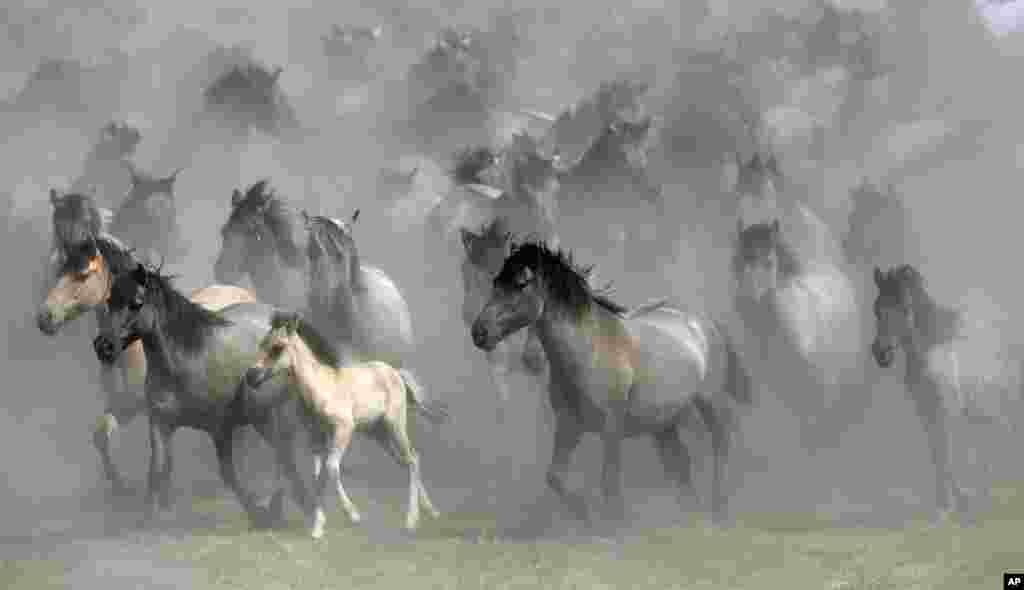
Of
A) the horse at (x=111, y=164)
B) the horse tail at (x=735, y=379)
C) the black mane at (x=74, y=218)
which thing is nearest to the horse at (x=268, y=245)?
the black mane at (x=74, y=218)

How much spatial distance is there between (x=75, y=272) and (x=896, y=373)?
441 inches

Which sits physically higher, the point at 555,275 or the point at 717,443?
the point at 555,275

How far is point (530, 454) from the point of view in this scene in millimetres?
16219

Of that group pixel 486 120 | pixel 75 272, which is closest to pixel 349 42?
pixel 486 120

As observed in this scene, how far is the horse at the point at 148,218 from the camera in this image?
1903cm

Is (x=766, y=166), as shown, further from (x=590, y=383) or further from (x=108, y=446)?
(x=108, y=446)

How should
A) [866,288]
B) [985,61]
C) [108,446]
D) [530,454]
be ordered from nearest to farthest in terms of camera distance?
[108,446] → [530,454] → [866,288] → [985,61]

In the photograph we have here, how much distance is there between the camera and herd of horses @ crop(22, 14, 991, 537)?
12.3m

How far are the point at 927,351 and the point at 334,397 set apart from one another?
7.16 meters

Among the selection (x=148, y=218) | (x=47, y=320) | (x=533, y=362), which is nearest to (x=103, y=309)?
(x=47, y=320)

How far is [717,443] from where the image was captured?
49.2ft

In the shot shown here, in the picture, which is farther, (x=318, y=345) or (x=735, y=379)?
(x=735, y=379)

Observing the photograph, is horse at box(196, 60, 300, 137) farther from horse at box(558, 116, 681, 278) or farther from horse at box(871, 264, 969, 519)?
horse at box(871, 264, 969, 519)

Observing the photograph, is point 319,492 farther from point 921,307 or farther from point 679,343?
point 921,307
